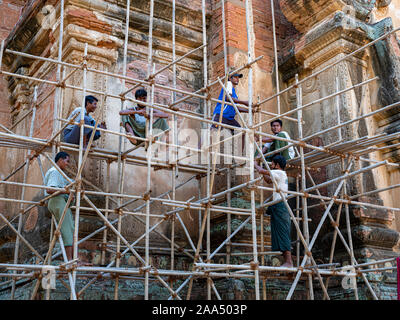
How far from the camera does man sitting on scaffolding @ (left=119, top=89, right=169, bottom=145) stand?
733 centimetres

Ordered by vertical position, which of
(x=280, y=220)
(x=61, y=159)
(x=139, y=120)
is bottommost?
(x=280, y=220)

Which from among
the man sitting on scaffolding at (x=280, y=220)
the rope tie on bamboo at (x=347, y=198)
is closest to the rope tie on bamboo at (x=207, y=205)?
the man sitting on scaffolding at (x=280, y=220)

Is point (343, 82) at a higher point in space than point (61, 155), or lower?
higher

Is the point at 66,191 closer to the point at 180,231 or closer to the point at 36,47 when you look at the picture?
the point at 180,231

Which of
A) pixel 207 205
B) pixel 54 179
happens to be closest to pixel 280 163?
pixel 207 205

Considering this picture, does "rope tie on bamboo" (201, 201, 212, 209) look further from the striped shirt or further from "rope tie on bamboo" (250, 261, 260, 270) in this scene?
the striped shirt

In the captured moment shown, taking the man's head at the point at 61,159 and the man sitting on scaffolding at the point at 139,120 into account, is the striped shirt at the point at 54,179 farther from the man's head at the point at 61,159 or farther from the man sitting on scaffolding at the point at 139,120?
the man sitting on scaffolding at the point at 139,120

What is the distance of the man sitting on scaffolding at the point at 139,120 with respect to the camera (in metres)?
7.33

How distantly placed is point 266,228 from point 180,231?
130 cm

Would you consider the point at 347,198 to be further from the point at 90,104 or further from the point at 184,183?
the point at 90,104

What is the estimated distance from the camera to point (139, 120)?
7656 mm

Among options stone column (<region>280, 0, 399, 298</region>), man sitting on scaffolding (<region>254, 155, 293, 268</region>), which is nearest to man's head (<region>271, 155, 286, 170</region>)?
man sitting on scaffolding (<region>254, 155, 293, 268</region>)

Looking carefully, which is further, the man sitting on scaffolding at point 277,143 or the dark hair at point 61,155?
the man sitting on scaffolding at point 277,143

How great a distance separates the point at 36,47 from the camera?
379 inches
